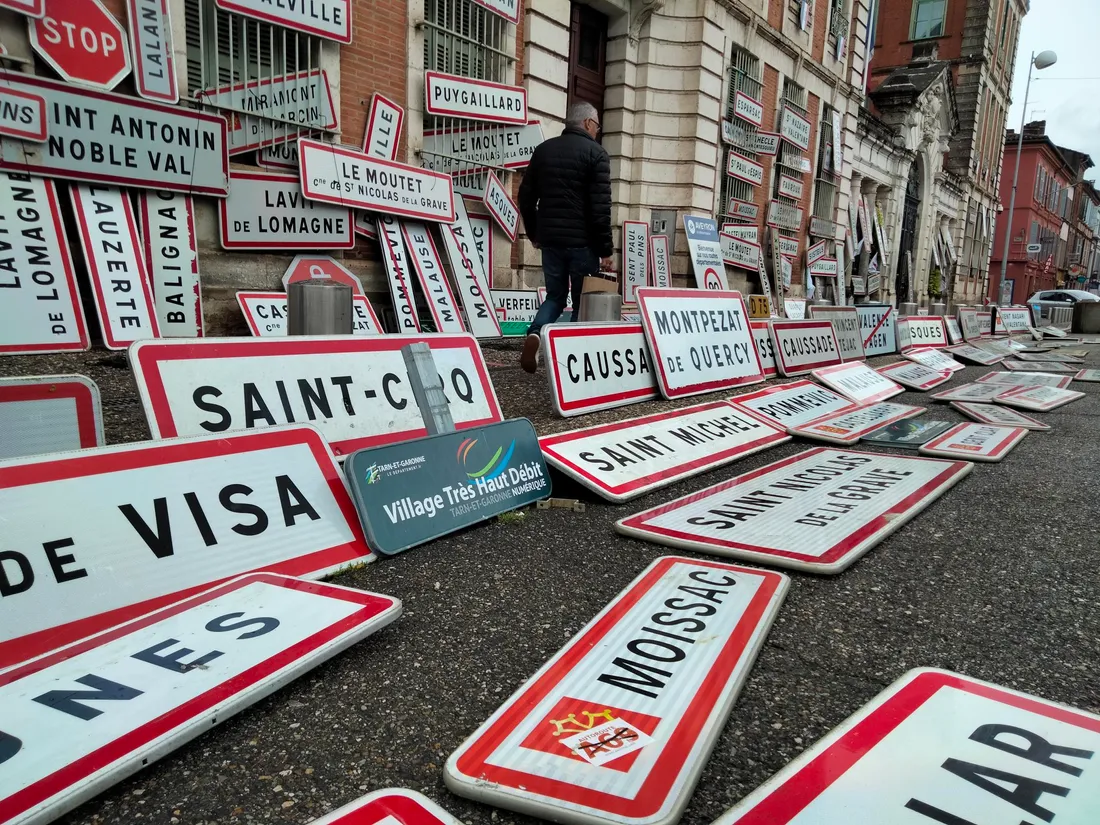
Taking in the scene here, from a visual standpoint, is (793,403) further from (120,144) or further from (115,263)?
(120,144)

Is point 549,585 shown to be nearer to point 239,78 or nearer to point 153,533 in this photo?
point 153,533

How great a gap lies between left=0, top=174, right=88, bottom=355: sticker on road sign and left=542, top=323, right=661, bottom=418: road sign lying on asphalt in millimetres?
3773

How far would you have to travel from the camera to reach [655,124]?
42.9 ft

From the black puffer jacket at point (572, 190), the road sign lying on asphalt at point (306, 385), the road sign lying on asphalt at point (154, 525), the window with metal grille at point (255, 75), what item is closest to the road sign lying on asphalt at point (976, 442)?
the road sign lying on asphalt at point (306, 385)

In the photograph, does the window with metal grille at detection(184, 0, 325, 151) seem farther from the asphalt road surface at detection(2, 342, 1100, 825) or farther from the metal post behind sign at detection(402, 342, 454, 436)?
the metal post behind sign at detection(402, 342, 454, 436)

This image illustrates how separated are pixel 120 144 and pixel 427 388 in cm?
423

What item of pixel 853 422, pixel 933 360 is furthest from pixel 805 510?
pixel 933 360

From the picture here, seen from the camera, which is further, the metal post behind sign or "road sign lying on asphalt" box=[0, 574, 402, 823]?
the metal post behind sign

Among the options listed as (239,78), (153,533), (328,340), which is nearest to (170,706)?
(153,533)

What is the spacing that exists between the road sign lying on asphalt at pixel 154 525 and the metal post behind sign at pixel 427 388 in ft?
2.33

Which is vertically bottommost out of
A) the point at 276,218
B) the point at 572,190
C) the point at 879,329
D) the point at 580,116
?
the point at 879,329

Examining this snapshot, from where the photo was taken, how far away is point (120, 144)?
18.4 ft

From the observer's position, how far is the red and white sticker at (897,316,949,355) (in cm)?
1048

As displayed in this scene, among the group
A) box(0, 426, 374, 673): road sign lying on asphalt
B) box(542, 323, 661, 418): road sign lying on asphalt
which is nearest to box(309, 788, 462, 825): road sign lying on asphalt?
box(0, 426, 374, 673): road sign lying on asphalt
